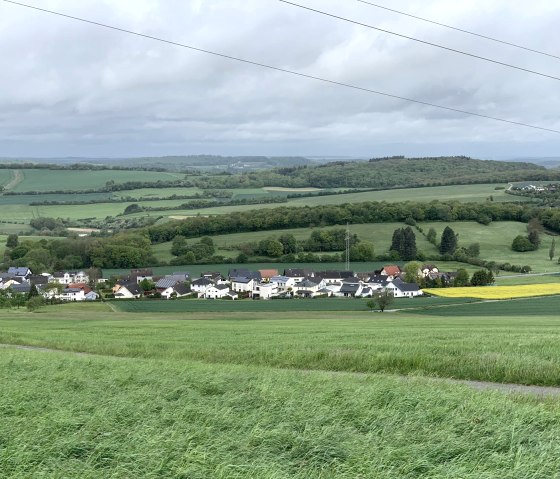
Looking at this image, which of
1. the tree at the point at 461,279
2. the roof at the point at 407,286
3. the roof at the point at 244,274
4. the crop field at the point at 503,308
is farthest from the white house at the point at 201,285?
the crop field at the point at 503,308

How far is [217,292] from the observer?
268 ft

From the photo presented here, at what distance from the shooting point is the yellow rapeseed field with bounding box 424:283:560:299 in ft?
202

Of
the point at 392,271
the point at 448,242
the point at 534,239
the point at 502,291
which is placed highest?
the point at 534,239

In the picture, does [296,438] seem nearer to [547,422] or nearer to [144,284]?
[547,422]

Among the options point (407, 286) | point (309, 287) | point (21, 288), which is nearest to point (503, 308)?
point (407, 286)

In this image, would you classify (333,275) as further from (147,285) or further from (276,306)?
(147,285)

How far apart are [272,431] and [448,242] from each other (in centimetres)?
9102

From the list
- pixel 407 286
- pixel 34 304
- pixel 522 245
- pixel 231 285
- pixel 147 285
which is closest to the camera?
pixel 34 304

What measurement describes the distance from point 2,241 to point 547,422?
120 metres

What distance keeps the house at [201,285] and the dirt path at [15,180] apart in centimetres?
11780

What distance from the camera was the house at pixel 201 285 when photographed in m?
82.6

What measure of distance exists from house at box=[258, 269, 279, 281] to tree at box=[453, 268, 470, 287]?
2607cm

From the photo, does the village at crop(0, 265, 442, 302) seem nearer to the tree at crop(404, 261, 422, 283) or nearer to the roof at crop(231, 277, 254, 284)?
the roof at crop(231, 277, 254, 284)

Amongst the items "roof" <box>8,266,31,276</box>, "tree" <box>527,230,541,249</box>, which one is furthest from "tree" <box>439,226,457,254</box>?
"roof" <box>8,266,31,276</box>
